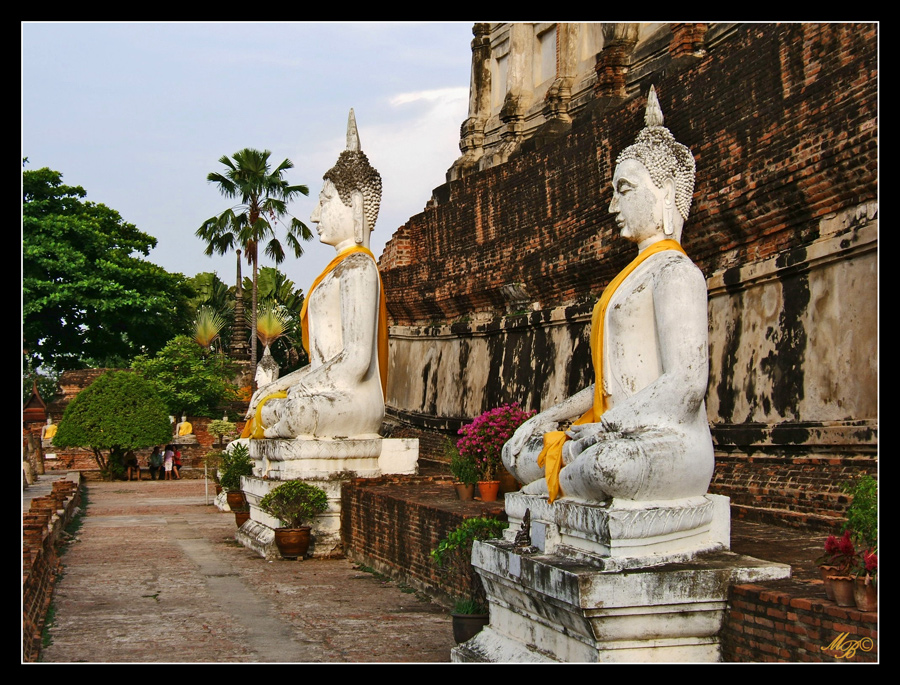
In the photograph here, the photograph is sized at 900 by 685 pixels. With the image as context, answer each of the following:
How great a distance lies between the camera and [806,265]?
7.45 m

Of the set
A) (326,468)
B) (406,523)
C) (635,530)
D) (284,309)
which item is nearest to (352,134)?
(326,468)

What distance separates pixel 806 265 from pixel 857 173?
0.74 metres

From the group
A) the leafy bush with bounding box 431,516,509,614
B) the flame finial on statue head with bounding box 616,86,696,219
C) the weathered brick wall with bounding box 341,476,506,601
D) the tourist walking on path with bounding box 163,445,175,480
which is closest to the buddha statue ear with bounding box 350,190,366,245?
the weathered brick wall with bounding box 341,476,506,601

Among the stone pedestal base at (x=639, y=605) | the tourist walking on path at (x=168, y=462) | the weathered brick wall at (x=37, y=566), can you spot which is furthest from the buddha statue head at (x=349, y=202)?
the tourist walking on path at (x=168, y=462)

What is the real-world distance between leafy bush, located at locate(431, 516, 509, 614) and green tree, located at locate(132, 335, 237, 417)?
23251 millimetres

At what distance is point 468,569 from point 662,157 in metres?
2.35

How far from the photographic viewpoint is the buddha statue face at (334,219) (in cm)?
923

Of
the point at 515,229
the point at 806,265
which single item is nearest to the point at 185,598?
the point at 806,265

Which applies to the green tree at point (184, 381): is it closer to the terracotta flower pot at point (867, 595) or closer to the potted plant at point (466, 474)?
the potted plant at point (466, 474)

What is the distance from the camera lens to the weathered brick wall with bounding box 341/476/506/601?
21.4ft

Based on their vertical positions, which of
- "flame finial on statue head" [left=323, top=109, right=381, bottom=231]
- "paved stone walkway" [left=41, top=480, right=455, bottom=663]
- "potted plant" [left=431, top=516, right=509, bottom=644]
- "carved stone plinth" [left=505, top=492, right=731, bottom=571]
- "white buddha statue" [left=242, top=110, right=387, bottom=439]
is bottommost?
"paved stone walkway" [left=41, top=480, right=455, bottom=663]

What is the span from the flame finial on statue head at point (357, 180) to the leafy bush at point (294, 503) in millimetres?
2386

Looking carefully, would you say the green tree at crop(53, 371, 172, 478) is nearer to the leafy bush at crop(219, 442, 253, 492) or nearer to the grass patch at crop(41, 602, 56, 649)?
the leafy bush at crop(219, 442, 253, 492)

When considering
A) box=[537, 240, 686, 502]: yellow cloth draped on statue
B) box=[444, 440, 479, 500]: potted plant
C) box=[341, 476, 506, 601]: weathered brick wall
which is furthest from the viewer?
box=[444, 440, 479, 500]: potted plant
